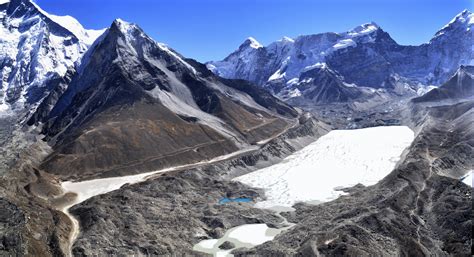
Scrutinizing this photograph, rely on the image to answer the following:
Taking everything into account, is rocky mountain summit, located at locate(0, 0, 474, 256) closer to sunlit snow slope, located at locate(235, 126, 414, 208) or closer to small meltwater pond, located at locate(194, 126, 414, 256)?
small meltwater pond, located at locate(194, 126, 414, 256)

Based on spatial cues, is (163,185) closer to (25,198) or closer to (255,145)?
(25,198)

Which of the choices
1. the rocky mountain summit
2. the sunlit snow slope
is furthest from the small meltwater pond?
the rocky mountain summit

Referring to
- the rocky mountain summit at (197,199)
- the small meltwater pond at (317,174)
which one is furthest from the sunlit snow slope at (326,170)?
the rocky mountain summit at (197,199)

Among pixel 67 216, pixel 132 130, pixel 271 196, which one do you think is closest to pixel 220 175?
pixel 271 196

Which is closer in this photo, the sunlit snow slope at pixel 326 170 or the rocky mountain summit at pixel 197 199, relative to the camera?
the rocky mountain summit at pixel 197 199

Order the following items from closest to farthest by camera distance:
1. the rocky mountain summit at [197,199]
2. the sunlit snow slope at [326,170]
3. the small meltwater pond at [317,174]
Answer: the rocky mountain summit at [197,199] → the small meltwater pond at [317,174] → the sunlit snow slope at [326,170]

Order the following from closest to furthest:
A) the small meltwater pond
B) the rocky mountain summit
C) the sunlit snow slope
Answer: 1. the rocky mountain summit
2. the small meltwater pond
3. the sunlit snow slope

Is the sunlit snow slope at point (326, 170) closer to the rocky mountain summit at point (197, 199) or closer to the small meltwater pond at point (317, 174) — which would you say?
the small meltwater pond at point (317, 174)

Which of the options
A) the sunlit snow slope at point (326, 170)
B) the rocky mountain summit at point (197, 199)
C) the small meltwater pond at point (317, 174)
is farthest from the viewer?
the sunlit snow slope at point (326, 170)
